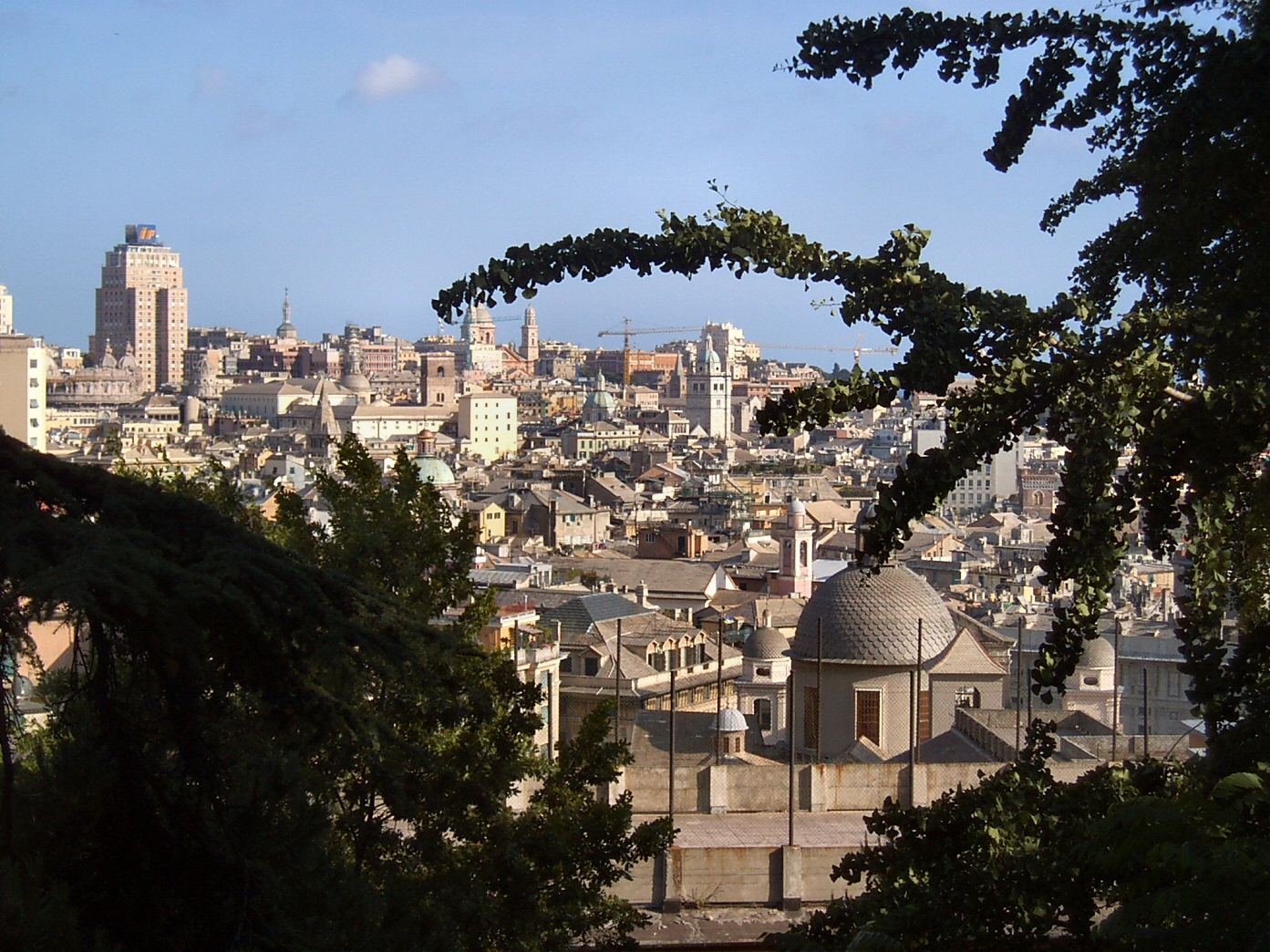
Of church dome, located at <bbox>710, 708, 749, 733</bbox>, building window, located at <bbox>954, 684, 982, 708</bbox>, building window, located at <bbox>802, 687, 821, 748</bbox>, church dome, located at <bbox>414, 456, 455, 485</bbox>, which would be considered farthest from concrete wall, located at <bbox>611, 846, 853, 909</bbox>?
church dome, located at <bbox>414, 456, 455, 485</bbox>

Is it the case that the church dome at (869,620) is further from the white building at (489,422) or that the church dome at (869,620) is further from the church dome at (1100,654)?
the white building at (489,422)

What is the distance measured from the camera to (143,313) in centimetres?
15788

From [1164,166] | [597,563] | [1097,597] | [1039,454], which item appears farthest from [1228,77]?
[1039,454]

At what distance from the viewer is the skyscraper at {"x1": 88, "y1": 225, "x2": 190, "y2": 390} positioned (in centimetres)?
15688

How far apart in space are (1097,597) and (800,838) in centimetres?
941

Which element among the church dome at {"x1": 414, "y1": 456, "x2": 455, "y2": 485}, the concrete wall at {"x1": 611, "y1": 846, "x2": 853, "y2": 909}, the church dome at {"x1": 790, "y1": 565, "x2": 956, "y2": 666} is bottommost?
the concrete wall at {"x1": 611, "y1": 846, "x2": 853, "y2": 909}

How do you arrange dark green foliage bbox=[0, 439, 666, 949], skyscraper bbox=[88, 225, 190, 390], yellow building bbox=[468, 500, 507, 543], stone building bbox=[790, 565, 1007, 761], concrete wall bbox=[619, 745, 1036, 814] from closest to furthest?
dark green foliage bbox=[0, 439, 666, 949] < concrete wall bbox=[619, 745, 1036, 814] < stone building bbox=[790, 565, 1007, 761] < yellow building bbox=[468, 500, 507, 543] < skyscraper bbox=[88, 225, 190, 390]

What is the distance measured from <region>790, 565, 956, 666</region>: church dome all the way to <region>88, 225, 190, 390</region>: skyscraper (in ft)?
468

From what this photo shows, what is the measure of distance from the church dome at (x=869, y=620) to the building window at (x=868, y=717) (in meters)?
0.38

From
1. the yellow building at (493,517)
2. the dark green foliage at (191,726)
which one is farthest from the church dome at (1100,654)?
the yellow building at (493,517)

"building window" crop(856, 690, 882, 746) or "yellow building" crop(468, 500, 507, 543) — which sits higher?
"yellow building" crop(468, 500, 507, 543)

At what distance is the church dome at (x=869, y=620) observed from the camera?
58.1ft

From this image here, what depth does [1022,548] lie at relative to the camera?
5447 cm

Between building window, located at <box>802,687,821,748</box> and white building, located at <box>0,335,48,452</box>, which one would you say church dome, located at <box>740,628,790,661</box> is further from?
white building, located at <box>0,335,48,452</box>
